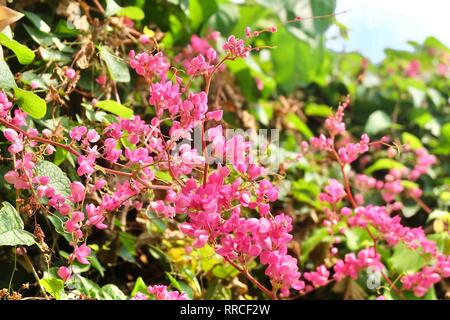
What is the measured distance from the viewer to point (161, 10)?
59.1 inches

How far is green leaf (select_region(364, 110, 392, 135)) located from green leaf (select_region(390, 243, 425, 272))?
0.66 m

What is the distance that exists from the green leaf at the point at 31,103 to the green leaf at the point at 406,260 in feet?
2.75

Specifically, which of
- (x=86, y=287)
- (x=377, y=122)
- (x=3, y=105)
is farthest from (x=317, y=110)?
(x=3, y=105)

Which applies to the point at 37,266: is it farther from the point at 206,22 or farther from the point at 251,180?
the point at 206,22

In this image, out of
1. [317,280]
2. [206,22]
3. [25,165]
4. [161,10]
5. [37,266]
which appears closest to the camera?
[25,165]

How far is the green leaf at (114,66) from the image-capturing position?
3.96 feet

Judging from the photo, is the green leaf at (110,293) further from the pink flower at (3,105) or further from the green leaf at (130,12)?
the green leaf at (130,12)

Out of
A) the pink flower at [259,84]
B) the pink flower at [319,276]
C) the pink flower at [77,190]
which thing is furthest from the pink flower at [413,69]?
the pink flower at [77,190]

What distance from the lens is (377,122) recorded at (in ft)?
6.89

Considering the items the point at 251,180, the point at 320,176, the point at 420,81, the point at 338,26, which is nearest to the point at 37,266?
the point at 251,180

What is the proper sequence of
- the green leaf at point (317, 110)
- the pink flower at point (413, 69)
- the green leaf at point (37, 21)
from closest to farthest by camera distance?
the green leaf at point (37, 21) → the green leaf at point (317, 110) → the pink flower at point (413, 69)

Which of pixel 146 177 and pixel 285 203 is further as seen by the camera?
pixel 285 203

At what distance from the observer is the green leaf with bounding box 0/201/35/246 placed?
35.5 inches

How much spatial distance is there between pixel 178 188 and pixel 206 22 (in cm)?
76
